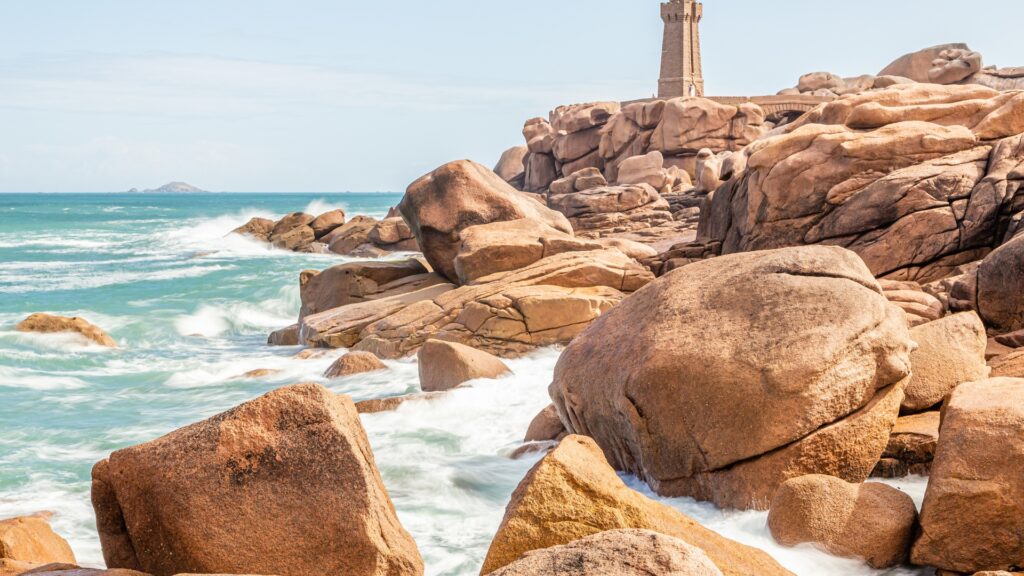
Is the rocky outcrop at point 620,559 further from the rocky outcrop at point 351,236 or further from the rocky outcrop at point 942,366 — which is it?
the rocky outcrop at point 351,236

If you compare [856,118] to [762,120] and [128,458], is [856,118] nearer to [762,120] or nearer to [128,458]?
[128,458]

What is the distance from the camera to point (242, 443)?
443 centimetres

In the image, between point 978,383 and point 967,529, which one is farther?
point 978,383

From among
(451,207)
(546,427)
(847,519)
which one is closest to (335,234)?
(451,207)

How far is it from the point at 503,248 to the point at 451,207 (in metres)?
1.80

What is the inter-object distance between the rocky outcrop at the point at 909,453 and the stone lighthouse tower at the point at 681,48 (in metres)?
62.4

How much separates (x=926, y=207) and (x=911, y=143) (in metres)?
1.61

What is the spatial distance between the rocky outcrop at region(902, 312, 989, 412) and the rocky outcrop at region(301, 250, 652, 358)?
6.76 meters

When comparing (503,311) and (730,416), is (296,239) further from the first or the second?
(730,416)

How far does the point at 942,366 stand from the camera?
688 centimetres

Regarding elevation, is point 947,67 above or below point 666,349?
above

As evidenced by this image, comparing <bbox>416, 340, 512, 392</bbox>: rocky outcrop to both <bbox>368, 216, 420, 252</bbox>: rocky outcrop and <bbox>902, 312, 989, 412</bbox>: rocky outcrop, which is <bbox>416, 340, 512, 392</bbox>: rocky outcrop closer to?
<bbox>902, 312, 989, 412</bbox>: rocky outcrop

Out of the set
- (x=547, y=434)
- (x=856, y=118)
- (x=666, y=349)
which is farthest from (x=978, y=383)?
(x=856, y=118)

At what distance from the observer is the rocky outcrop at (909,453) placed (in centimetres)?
631
